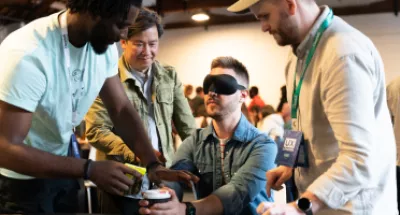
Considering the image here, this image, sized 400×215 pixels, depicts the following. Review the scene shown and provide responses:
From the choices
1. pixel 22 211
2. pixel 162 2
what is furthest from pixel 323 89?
pixel 162 2

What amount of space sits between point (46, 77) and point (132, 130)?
0.52 m

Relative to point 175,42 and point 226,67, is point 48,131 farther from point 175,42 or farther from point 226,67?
point 175,42

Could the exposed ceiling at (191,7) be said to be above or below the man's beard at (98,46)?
above

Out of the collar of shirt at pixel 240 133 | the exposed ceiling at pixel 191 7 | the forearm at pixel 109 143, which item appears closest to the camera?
the collar of shirt at pixel 240 133

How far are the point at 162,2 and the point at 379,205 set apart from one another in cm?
764

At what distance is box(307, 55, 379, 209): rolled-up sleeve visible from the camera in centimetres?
115

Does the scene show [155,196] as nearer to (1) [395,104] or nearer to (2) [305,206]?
(2) [305,206]

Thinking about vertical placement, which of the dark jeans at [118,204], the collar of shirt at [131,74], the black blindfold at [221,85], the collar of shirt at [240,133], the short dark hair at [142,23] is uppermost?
the short dark hair at [142,23]

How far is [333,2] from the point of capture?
8.41m

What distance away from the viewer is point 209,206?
1715mm

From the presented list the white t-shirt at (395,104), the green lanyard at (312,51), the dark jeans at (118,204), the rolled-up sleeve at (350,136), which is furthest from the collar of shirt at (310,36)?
the white t-shirt at (395,104)

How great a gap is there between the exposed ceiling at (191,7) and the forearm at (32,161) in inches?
257

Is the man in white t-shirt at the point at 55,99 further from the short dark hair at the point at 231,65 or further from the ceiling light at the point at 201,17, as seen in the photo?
the ceiling light at the point at 201,17

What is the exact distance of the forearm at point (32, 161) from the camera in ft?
4.64
